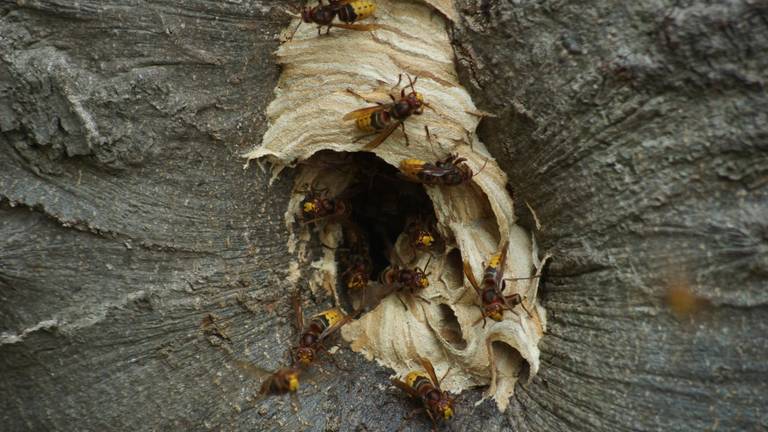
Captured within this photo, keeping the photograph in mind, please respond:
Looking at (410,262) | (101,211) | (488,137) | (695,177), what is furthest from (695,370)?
(101,211)

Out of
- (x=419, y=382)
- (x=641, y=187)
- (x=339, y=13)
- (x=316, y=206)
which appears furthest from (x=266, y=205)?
(x=641, y=187)

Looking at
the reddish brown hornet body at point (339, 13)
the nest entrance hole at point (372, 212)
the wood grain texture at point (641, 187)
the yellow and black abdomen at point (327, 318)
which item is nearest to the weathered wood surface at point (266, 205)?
the wood grain texture at point (641, 187)

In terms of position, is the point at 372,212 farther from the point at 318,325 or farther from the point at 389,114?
the point at 389,114

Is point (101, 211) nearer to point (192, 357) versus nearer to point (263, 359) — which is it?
point (192, 357)

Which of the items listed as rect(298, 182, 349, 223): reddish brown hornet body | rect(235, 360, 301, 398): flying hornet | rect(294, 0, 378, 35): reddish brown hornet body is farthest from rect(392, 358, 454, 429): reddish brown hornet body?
rect(294, 0, 378, 35): reddish brown hornet body

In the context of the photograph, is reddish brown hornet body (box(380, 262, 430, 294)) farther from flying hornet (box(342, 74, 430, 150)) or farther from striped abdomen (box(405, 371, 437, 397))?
flying hornet (box(342, 74, 430, 150))

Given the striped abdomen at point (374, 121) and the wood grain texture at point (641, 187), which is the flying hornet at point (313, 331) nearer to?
the striped abdomen at point (374, 121)
